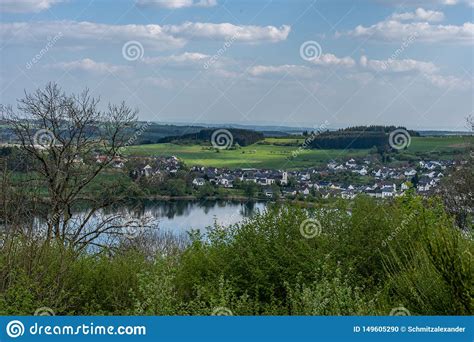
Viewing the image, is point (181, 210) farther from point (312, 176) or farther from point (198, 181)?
point (312, 176)

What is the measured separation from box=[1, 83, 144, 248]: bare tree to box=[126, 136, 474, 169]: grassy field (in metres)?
1.51

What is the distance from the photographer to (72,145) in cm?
2342

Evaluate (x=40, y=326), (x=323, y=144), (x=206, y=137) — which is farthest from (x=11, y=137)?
(x=40, y=326)

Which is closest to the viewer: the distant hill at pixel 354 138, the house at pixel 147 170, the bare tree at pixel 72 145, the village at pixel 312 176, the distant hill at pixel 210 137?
the village at pixel 312 176

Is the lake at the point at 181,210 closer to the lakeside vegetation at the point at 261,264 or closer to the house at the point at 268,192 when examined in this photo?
the house at the point at 268,192

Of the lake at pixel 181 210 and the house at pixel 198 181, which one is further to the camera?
the house at pixel 198 181

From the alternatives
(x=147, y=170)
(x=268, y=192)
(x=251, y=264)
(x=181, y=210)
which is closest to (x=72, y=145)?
(x=147, y=170)

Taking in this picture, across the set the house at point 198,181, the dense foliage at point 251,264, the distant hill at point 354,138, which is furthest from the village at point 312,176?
the dense foliage at point 251,264

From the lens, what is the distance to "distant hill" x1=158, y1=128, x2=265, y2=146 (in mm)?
25062

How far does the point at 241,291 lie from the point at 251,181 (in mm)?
10120

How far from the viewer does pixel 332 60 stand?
2388 centimetres

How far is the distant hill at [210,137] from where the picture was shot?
25.1 meters

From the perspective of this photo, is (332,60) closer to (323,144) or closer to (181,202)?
(323,144)

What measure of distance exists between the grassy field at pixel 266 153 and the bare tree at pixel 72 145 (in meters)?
1.51
